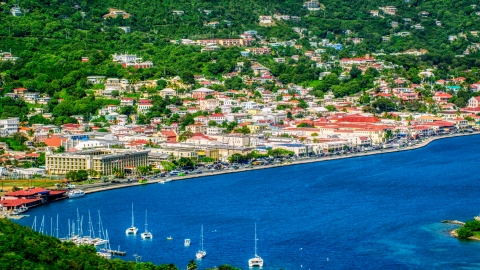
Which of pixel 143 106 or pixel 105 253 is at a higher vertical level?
pixel 143 106

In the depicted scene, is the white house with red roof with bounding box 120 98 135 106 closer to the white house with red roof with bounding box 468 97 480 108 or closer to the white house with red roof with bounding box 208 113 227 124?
the white house with red roof with bounding box 208 113 227 124

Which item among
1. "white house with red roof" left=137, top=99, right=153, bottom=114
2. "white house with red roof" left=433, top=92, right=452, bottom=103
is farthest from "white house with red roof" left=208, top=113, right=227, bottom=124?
"white house with red roof" left=433, top=92, right=452, bottom=103

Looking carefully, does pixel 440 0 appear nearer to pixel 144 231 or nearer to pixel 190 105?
pixel 190 105

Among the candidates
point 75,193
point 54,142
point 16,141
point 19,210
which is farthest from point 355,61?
point 19,210

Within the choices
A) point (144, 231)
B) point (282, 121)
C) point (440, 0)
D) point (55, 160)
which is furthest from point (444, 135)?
point (440, 0)

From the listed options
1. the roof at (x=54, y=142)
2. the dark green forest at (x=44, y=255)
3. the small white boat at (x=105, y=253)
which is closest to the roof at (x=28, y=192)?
the small white boat at (x=105, y=253)

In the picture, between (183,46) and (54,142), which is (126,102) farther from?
(183,46)

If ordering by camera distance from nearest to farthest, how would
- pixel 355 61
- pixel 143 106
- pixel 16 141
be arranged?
pixel 16 141 < pixel 143 106 < pixel 355 61
